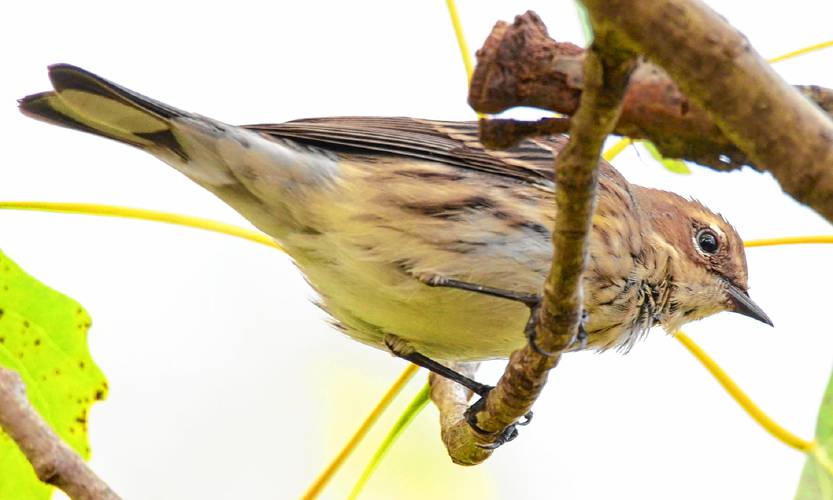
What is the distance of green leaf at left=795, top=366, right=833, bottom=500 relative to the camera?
3.29m

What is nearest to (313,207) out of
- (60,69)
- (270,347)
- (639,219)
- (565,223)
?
(60,69)

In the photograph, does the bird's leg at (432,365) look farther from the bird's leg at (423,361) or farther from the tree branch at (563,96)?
the tree branch at (563,96)

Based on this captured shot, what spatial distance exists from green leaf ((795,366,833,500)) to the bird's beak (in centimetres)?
162

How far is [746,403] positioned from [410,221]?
1502mm

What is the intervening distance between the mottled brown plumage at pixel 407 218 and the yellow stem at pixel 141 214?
0.32ft

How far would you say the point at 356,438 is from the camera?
4094 mm

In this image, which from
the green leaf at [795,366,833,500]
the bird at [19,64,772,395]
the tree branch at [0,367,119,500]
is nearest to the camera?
the tree branch at [0,367,119,500]

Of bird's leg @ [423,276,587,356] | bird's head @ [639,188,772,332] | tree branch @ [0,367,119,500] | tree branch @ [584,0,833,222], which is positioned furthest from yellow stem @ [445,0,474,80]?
tree branch @ [584,0,833,222]

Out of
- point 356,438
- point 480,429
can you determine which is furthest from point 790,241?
point 356,438

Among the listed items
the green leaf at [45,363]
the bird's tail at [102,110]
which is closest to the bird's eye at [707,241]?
the bird's tail at [102,110]

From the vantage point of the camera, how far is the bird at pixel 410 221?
13.8ft

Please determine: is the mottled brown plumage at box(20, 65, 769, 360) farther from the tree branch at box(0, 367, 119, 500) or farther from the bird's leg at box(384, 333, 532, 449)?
the tree branch at box(0, 367, 119, 500)

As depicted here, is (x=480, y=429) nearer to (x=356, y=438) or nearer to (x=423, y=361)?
(x=356, y=438)

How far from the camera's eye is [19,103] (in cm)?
430
